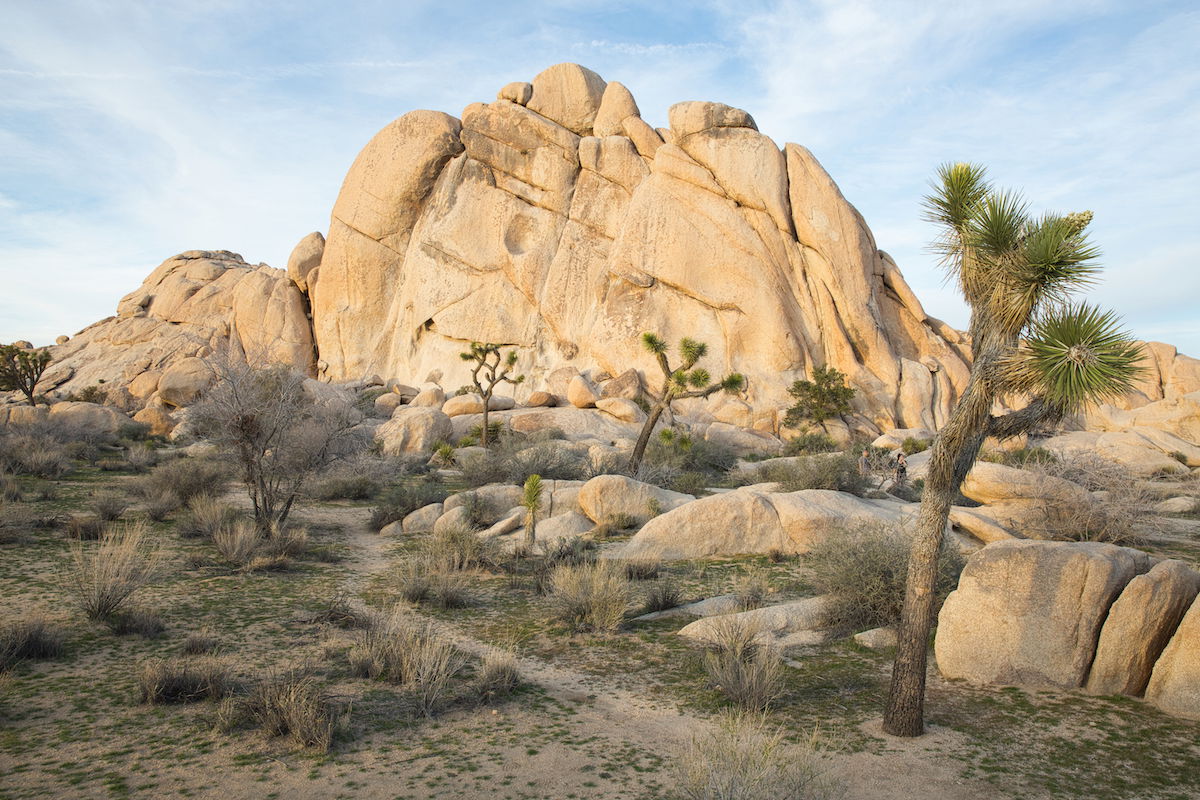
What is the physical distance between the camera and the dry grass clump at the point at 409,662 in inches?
245

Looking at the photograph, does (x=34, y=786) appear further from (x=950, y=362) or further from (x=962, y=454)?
(x=950, y=362)

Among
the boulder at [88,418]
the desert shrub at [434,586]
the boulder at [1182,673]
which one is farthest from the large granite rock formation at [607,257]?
the boulder at [1182,673]

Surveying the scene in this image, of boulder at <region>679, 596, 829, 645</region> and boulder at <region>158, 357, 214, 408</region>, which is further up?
boulder at <region>158, 357, 214, 408</region>

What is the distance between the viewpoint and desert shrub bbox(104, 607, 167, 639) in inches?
298

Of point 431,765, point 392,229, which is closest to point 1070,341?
point 431,765

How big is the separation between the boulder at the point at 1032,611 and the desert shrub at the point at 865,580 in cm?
121

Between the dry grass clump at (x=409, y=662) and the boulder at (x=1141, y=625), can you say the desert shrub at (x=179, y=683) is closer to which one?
the dry grass clump at (x=409, y=662)

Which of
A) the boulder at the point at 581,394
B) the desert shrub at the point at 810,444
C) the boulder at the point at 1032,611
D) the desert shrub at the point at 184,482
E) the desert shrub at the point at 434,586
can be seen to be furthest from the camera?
the boulder at the point at 581,394

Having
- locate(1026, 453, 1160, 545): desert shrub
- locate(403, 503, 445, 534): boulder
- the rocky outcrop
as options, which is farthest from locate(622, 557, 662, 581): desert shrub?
the rocky outcrop

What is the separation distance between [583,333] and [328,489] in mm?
26743

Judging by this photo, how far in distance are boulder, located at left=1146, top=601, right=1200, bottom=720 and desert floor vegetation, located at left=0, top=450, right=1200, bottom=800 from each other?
21 centimetres

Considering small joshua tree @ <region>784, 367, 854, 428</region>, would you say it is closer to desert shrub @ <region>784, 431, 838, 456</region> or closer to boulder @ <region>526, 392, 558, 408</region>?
desert shrub @ <region>784, 431, 838, 456</region>

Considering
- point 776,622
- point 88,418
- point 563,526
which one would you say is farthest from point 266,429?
point 88,418

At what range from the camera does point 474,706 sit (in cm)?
634
